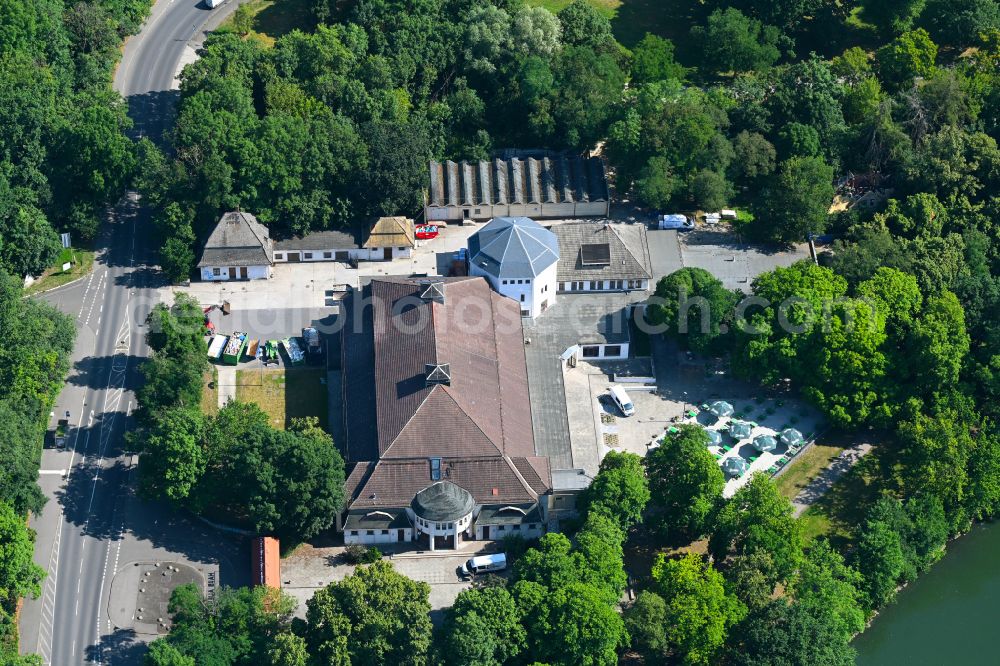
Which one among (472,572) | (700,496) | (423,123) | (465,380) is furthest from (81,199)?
(700,496)

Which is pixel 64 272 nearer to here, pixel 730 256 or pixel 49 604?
pixel 49 604

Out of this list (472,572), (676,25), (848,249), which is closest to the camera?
(472,572)

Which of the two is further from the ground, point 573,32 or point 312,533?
point 573,32

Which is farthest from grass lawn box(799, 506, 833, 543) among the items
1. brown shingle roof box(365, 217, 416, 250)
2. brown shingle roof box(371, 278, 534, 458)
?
brown shingle roof box(365, 217, 416, 250)

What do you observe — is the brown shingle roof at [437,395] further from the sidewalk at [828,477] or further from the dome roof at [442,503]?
the sidewalk at [828,477]

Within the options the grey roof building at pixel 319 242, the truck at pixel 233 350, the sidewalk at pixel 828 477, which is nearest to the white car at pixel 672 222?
the sidewalk at pixel 828 477

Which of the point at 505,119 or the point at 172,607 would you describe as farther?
the point at 505,119

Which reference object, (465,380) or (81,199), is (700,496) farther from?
(81,199)
